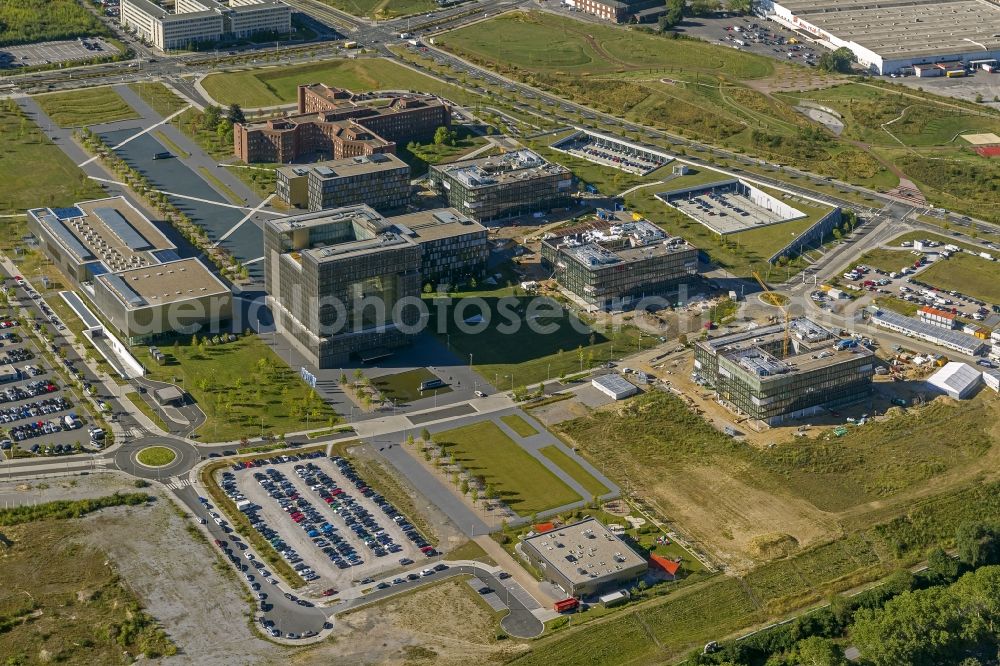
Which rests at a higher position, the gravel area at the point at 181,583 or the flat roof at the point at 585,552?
the flat roof at the point at 585,552

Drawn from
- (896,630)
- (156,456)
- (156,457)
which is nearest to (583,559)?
(896,630)

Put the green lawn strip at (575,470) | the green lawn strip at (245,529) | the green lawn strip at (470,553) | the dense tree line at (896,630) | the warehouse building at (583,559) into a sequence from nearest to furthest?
1. the dense tree line at (896,630)
2. the warehouse building at (583,559)
3. the green lawn strip at (245,529)
4. the green lawn strip at (470,553)
5. the green lawn strip at (575,470)

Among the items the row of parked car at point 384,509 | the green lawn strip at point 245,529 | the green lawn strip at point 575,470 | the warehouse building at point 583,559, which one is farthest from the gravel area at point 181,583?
the green lawn strip at point 575,470

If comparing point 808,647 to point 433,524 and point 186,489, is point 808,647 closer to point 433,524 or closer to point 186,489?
point 433,524

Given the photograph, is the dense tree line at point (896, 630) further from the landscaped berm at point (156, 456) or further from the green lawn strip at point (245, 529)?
the landscaped berm at point (156, 456)

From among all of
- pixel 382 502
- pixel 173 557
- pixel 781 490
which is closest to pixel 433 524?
pixel 382 502

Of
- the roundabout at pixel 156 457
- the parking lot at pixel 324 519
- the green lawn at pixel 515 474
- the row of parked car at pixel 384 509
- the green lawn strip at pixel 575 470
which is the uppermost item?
the green lawn strip at pixel 575 470

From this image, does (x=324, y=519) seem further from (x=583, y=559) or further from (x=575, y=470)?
(x=575, y=470)

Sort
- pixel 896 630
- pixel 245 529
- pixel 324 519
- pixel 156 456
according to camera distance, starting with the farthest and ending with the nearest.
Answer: pixel 156 456, pixel 324 519, pixel 245 529, pixel 896 630
